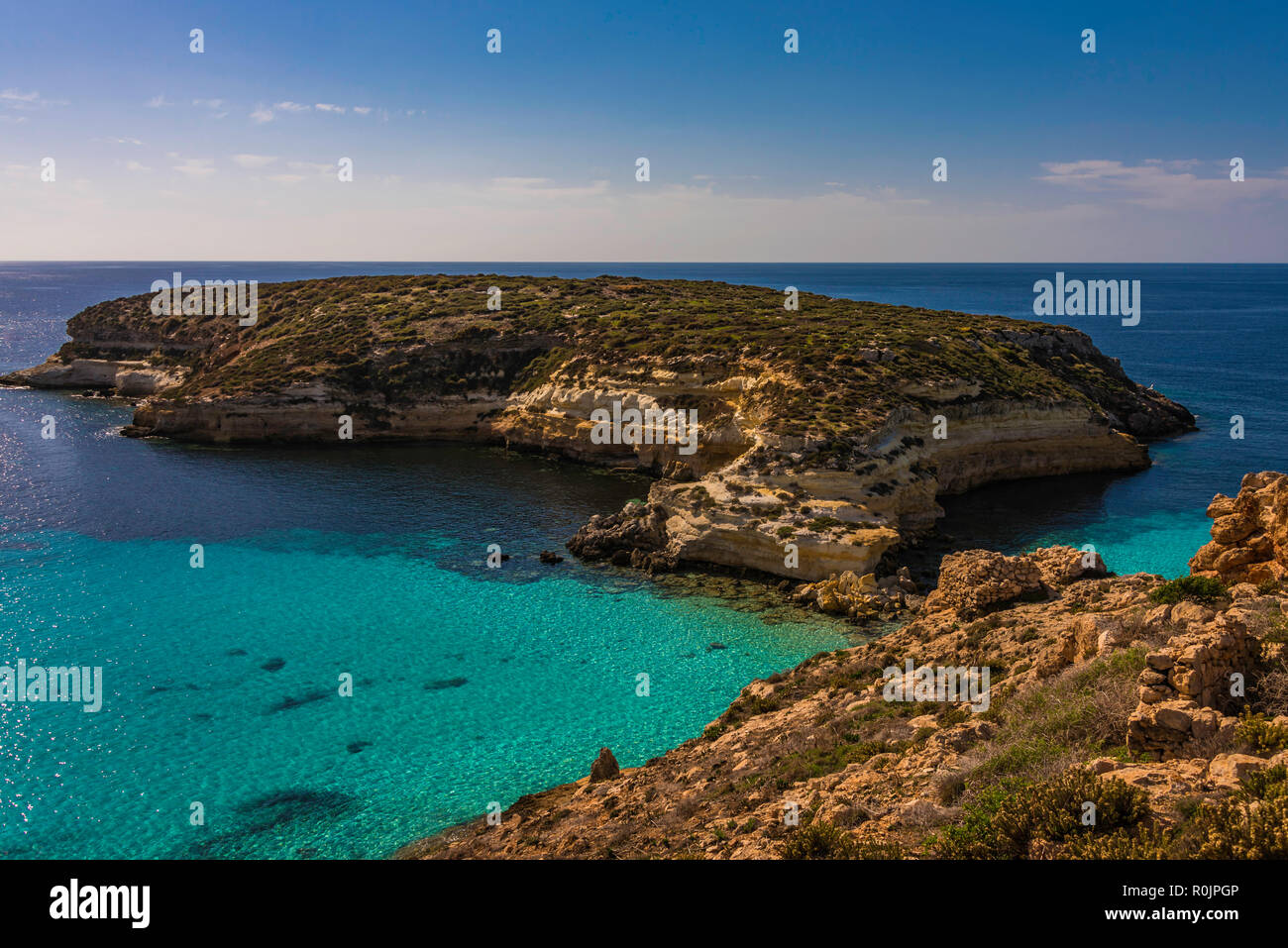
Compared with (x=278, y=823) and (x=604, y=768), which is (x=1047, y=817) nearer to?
(x=604, y=768)

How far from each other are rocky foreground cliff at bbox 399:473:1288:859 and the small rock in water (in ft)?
0.19

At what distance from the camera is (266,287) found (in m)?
104

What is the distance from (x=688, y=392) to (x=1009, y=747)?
4487 centimetres

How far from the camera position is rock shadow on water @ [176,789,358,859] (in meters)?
19.9

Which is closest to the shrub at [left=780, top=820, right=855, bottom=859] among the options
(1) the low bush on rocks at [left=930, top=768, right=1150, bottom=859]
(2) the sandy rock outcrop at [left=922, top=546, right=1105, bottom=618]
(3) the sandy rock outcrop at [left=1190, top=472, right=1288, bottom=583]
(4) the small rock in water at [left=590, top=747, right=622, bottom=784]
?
(1) the low bush on rocks at [left=930, top=768, right=1150, bottom=859]

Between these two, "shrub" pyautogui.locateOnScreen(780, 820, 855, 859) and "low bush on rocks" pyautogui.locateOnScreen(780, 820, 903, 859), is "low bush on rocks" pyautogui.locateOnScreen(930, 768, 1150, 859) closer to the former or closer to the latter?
"low bush on rocks" pyautogui.locateOnScreen(780, 820, 903, 859)

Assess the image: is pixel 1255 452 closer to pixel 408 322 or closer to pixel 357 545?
pixel 357 545

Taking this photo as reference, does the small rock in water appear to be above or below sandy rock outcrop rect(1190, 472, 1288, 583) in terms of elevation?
below

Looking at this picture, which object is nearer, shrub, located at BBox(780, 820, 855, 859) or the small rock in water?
shrub, located at BBox(780, 820, 855, 859)

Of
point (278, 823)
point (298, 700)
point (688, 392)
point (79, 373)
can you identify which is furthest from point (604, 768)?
point (79, 373)

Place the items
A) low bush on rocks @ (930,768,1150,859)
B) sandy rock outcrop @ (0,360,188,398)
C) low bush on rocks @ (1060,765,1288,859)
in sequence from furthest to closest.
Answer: sandy rock outcrop @ (0,360,188,398)
low bush on rocks @ (930,768,1150,859)
low bush on rocks @ (1060,765,1288,859)

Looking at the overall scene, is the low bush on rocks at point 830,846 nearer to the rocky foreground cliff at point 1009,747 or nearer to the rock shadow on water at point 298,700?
the rocky foreground cliff at point 1009,747

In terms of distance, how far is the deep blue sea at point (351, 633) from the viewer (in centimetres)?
2219

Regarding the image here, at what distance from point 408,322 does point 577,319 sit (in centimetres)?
1805
